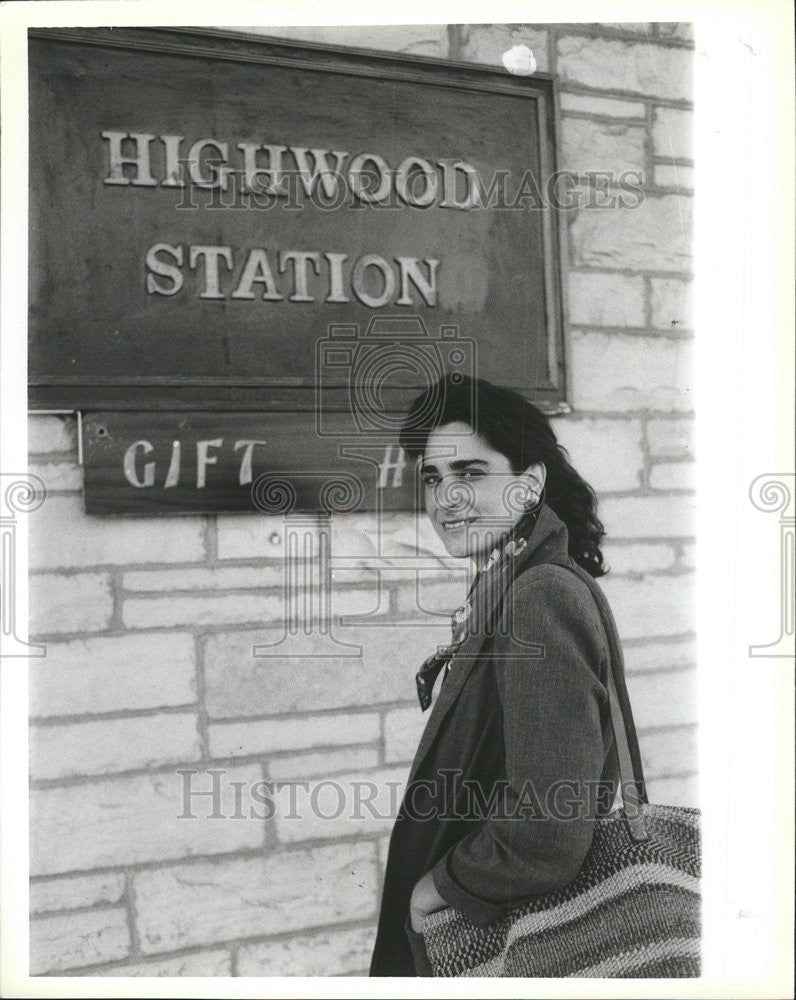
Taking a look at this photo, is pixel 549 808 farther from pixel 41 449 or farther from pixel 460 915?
pixel 41 449

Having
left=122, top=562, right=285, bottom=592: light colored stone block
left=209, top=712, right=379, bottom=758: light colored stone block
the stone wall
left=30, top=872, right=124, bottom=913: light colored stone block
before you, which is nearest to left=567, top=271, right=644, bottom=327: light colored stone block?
the stone wall

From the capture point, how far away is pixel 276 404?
2131 mm

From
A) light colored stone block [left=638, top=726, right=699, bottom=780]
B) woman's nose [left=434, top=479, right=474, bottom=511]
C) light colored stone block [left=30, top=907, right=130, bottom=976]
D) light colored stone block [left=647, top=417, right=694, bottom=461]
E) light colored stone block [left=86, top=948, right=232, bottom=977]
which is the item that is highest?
light colored stone block [left=647, top=417, right=694, bottom=461]

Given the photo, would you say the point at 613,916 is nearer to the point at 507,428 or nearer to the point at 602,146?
the point at 507,428

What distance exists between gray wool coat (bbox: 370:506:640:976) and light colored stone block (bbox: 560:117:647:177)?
2.71 feet

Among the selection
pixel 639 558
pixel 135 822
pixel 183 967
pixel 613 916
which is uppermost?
pixel 639 558

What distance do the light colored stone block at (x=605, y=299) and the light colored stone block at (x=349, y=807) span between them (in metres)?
1.15

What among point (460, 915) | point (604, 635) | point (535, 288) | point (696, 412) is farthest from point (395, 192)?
point (460, 915)

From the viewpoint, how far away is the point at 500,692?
2078 mm

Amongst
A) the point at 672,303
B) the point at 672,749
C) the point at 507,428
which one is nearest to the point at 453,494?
the point at 507,428

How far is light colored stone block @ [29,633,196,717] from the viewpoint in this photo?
2121 mm

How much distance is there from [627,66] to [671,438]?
2.87 ft

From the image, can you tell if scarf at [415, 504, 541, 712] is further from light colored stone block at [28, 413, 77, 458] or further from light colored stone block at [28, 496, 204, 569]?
light colored stone block at [28, 413, 77, 458]

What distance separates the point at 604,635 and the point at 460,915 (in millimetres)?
694
